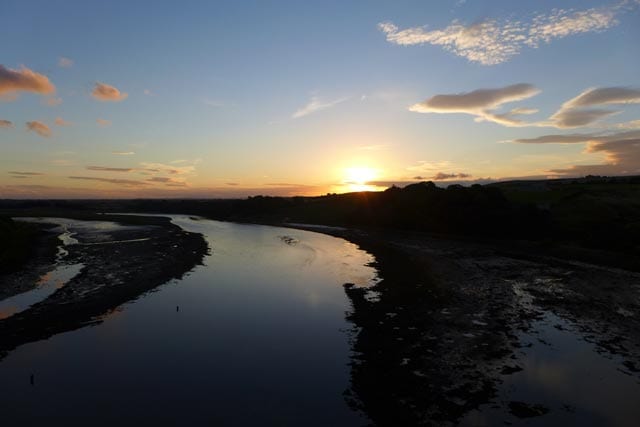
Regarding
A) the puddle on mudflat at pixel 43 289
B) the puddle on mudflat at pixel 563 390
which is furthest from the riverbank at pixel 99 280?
the puddle on mudflat at pixel 563 390

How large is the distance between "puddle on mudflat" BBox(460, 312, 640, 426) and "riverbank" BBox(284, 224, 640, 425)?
0.13 metres

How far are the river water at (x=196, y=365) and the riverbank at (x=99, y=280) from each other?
1.22 m

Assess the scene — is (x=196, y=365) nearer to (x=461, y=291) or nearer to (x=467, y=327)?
(x=467, y=327)

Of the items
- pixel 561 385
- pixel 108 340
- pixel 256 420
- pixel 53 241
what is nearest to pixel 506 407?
pixel 561 385

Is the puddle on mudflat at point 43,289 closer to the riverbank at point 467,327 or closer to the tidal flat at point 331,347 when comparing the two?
the tidal flat at point 331,347

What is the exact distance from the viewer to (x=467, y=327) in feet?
70.2

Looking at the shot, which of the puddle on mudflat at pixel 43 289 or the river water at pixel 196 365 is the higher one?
the puddle on mudflat at pixel 43 289

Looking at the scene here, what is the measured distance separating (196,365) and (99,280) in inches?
741

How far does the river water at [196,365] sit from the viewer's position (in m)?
13.4

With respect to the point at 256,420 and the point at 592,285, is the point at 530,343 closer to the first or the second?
the point at 256,420

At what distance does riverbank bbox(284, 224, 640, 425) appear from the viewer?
1410cm

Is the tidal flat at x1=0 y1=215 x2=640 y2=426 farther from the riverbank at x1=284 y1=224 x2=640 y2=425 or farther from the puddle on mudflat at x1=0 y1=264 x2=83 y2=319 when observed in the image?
the puddle on mudflat at x1=0 y1=264 x2=83 y2=319

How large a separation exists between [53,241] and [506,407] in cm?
5984

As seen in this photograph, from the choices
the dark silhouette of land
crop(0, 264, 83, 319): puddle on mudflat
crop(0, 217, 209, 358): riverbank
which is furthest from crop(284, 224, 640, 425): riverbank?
crop(0, 264, 83, 319): puddle on mudflat
